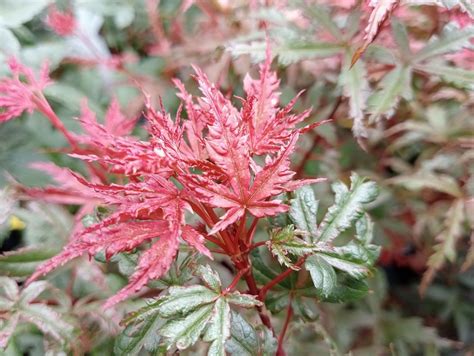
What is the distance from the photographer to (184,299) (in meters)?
0.55

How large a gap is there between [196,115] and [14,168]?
649 mm

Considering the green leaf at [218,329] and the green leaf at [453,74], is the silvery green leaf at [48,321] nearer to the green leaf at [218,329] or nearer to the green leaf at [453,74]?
the green leaf at [218,329]

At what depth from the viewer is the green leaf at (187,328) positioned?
53 cm

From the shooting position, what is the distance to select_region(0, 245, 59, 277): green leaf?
2.48 feet

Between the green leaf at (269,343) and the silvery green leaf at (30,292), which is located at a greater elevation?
the silvery green leaf at (30,292)

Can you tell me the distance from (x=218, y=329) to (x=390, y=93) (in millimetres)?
448

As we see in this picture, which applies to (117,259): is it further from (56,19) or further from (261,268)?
(56,19)

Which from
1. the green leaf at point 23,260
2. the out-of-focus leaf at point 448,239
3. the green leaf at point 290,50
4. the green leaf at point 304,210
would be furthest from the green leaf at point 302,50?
the green leaf at point 23,260

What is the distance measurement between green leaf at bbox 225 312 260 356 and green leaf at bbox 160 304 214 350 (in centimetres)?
9

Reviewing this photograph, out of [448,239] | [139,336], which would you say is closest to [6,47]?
[139,336]

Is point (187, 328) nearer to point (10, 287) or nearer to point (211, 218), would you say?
point (211, 218)

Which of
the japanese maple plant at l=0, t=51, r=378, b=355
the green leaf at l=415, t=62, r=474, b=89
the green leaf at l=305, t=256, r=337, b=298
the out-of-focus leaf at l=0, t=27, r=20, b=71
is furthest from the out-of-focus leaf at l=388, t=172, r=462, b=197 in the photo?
the out-of-focus leaf at l=0, t=27, r=20, b=71

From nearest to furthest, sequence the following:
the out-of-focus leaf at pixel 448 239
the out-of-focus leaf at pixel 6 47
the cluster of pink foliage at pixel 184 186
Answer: the cluster of pink foliage at pixel 184 186, the out-of-focus leaf at pixel 448 239, the out-of-focus leaf at pixel 6 47

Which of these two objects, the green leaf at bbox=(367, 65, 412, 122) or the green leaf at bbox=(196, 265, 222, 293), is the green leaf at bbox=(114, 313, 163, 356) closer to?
the green leaf at bbox=(196, 265, 222, 293)
